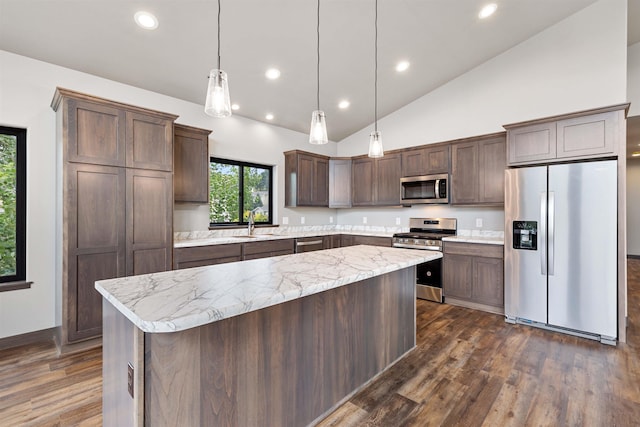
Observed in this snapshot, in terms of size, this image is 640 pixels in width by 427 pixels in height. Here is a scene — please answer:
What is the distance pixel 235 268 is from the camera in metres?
1.85

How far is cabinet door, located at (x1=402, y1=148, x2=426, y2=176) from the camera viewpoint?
4645 millimetres

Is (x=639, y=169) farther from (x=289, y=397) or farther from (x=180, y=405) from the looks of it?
(x=180, y=405)

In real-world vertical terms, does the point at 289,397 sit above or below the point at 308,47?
below

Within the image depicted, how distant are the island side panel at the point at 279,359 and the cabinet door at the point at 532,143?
7.59 feet

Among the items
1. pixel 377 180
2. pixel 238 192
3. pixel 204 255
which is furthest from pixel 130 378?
pixel 377 180

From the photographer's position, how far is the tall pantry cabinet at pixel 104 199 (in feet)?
8.67

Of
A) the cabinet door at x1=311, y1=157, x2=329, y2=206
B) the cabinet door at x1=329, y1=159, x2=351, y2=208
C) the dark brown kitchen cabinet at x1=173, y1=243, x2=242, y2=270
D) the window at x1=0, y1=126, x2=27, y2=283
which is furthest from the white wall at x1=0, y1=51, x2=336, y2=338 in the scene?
the cabinet door at x1=329, y1=159, x2=351, y2=208

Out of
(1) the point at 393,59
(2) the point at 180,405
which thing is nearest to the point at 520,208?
A: (1) the point at 393,59

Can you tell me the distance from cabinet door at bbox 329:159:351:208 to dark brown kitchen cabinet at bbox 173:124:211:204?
7.81 feet

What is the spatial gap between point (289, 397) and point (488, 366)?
70.1 inches

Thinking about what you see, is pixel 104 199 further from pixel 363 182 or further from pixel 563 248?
pixel 563 248

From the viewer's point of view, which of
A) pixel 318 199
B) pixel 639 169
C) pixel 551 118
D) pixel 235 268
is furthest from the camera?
pixel 639 169

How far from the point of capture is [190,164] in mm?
3701

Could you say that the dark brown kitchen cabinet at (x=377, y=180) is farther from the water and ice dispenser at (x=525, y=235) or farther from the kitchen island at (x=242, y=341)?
the kitchen island at (x=242, y=341)
